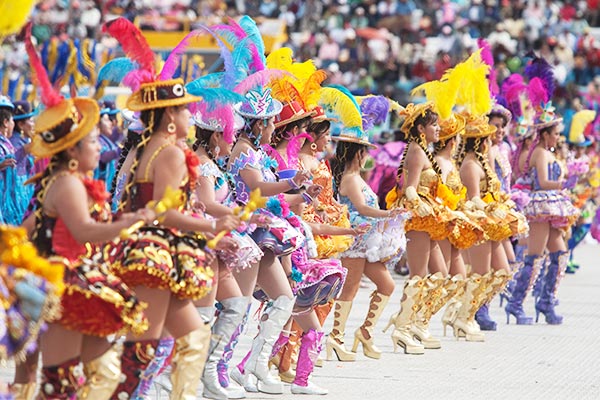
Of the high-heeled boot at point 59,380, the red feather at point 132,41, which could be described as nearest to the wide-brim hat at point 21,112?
the red feather at point 132,41

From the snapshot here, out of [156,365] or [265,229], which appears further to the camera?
[265,229]

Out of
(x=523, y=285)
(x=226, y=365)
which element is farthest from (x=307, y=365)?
(x=523, y=285)

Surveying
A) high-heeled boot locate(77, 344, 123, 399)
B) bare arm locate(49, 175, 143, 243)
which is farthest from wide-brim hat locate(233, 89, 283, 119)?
high-heeled boot locate(77, 344, 123, 399)

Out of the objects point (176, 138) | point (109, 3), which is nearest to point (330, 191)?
→ point (176, 138)

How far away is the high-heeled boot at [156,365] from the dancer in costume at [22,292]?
1.35 m

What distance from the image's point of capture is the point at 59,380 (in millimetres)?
5832

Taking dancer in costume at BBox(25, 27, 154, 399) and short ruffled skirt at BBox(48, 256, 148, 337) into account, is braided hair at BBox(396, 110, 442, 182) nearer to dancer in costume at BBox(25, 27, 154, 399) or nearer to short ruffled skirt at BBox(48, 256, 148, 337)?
dancer in costume at BBox(25, 27, 154, 399)

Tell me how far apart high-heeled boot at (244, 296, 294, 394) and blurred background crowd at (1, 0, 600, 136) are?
70.2ft

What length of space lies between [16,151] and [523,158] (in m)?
5.08

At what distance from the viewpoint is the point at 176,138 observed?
6672 millimetres

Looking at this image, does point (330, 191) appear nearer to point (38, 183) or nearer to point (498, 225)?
point (498, 225)

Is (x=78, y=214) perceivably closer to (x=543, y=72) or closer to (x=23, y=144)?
(x=23, y=144)

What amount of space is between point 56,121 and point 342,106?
14.9 ft

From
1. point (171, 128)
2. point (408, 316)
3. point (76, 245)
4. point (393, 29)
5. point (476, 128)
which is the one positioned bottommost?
point (393, 29)
